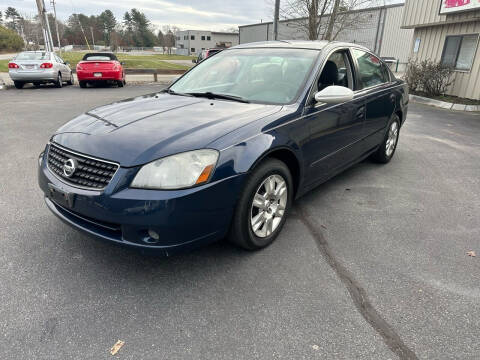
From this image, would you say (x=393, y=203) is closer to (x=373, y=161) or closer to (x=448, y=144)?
(x=373, y=161)

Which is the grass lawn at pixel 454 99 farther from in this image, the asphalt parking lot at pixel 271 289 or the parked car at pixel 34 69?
the parked car at pixel 34 69

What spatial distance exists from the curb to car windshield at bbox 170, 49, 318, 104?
9127 mm

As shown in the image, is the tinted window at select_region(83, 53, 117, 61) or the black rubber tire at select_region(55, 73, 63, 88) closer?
the black rubber tire at select_region(55, 73, 63, 88)

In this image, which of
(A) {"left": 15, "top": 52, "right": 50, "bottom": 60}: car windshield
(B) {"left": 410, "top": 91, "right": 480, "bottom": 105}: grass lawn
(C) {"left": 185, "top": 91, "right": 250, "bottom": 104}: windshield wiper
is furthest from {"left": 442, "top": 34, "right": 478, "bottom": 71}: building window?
(A) {"left": 15, "top": 52, "right": 50, "bottom": 60}: car windshield

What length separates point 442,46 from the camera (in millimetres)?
12289

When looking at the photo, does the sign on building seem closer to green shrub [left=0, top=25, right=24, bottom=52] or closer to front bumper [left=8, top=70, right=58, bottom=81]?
front bumper [left=8, top=70, right=58, bottom=81]

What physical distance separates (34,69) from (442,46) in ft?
48.1

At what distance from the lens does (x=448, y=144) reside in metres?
6.53

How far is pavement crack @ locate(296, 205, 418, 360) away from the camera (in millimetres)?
1984

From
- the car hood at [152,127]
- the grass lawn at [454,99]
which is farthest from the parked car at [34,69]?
the grass lawn at [454,99]

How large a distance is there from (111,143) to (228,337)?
1.46 meters

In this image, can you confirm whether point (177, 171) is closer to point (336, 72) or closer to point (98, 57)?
point (336, 72)

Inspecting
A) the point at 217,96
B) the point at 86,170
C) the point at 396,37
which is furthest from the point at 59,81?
the point at 396,37

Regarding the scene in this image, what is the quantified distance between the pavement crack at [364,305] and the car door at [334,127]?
655 mm
